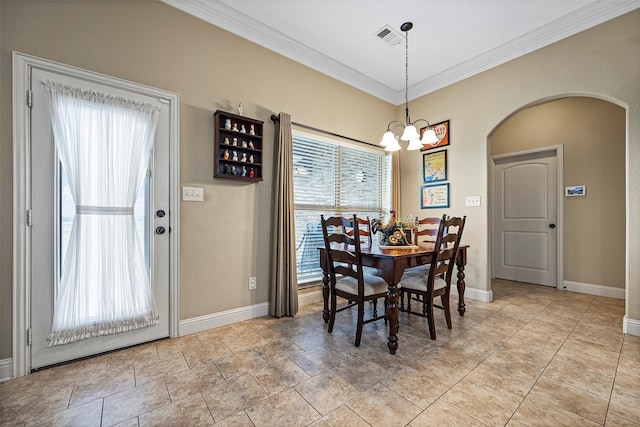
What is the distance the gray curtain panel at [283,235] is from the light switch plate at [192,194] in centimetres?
74

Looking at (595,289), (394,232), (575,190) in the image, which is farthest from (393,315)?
(575,190)

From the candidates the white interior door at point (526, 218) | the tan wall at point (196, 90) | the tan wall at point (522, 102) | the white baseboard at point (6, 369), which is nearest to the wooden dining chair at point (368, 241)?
the tan wall at point (196, 90)

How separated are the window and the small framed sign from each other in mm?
2513

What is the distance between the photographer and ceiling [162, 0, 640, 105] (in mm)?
2529

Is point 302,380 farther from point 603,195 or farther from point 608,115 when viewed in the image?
point 608,115

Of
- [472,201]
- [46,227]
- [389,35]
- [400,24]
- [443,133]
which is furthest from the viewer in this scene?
[443,133]

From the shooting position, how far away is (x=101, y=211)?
2.00 m

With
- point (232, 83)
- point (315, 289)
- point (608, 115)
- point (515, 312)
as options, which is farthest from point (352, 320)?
point (608, 115)

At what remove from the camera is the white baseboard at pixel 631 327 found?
93.0 inches

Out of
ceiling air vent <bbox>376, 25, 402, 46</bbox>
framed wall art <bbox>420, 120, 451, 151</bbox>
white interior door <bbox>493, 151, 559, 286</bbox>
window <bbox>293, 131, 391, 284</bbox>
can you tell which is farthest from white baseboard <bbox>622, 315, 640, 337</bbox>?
ceiling air vent <bbox>376, 25, 402, 46</bbox>

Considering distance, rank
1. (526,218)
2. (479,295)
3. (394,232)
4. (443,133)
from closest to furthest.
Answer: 1. (394,232)
2. (479,295)
3. (443,133)
4. (526,218)

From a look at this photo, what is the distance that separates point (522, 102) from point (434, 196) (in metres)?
1.46

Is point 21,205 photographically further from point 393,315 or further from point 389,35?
point 389,35

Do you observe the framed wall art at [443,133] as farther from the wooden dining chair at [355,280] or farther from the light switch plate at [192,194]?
the light switch plate at [192,194]
